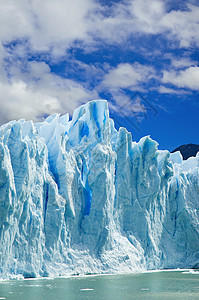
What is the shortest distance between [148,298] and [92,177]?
901cm

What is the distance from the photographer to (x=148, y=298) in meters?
12.1

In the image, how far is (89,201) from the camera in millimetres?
20781

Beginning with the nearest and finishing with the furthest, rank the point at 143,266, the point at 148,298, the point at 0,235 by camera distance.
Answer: the point at 148,298, the point at 0,235, the point at 143,266

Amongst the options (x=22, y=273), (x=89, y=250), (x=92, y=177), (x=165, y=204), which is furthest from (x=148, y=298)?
(x=165, y=204)

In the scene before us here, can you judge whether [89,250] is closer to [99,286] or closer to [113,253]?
[113,253]

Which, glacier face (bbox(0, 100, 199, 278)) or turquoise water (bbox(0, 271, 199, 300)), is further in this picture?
glacier face (bbox(0, 100, 199, 278))

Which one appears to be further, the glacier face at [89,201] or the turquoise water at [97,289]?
the glacier face at [89,201]

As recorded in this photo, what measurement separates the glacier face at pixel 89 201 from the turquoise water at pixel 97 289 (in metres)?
1.95

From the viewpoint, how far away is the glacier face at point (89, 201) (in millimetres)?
16719

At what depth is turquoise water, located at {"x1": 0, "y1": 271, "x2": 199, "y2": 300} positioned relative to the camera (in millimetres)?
12133

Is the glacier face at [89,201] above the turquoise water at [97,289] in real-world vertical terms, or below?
above

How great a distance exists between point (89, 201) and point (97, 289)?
739cm

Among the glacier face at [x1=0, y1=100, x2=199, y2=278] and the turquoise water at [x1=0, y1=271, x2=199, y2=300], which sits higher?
the glacier face at [x1=0, y1=100, x2=199, y2=278]

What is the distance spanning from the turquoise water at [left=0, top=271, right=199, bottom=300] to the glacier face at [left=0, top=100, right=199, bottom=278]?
1.95m
